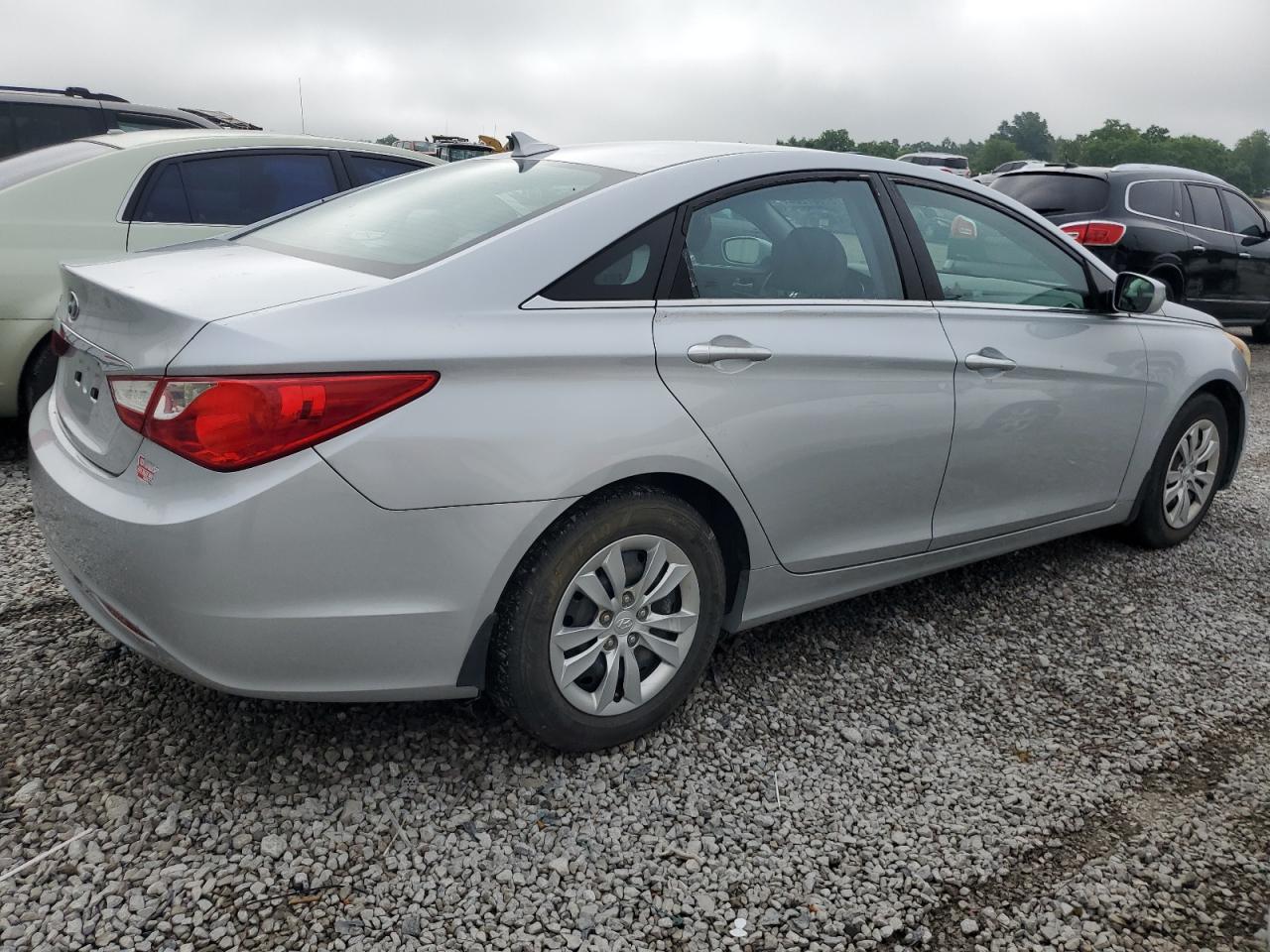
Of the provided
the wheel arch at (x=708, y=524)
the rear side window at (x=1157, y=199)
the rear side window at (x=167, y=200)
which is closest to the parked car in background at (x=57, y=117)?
the rear side window at (x=167, y=200)

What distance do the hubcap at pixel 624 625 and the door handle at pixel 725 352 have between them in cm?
46

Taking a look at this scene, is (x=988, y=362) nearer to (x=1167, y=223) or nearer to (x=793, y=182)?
(x=793, y=182)

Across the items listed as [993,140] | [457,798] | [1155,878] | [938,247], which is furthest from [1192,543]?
[993,140]

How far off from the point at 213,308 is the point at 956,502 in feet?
7.53

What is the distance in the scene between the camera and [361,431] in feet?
7.12

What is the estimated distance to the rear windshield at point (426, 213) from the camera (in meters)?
2.61

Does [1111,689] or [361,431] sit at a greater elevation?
[361,431]

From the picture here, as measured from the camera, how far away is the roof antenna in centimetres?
345

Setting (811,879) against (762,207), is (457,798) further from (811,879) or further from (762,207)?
(762,207)

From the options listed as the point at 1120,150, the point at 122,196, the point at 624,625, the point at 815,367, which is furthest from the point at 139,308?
the point at 1120,150

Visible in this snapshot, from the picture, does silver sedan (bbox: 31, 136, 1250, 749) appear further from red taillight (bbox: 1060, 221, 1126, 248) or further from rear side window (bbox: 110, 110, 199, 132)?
red taillight (bbox: 1060, 221, 1126, 248)

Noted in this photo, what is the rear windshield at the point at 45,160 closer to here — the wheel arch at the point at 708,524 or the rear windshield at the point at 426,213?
the rear windshield at the point at 426,213

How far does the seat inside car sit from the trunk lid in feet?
3.80

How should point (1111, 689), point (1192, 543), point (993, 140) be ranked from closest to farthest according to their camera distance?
point (1111, 689) → point (1192, 543) → point (993, 140)
